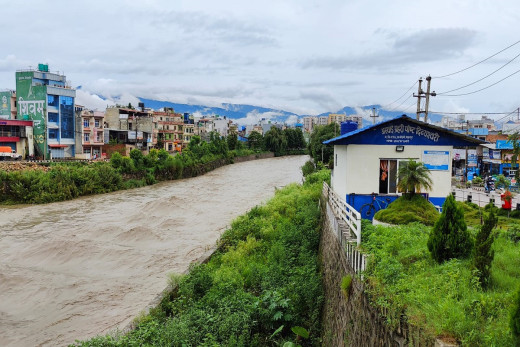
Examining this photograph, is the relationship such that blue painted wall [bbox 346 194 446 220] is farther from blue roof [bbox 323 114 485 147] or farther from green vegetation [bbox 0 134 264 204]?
green vegetation [bbox 0 134 264 204]

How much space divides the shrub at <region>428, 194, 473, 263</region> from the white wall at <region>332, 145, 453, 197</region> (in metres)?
7.08

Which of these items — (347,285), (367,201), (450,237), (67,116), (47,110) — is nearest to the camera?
(450,237)

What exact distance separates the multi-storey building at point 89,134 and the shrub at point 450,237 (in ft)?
184

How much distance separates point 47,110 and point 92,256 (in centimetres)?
→ 4015

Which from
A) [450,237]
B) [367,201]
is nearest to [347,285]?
[450,237]

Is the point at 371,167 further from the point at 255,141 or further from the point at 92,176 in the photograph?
the point at 255,141

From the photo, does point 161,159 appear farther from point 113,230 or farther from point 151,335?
point 151,335

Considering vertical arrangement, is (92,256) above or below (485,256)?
below

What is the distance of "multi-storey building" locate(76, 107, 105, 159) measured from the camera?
56.0 meters

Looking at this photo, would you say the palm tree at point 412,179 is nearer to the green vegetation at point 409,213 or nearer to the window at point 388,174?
the green vegetation at point 409,213

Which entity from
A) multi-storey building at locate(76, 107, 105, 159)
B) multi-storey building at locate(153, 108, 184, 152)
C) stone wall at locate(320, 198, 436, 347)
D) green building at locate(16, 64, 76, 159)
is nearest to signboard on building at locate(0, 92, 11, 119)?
green building at locate(16, 64, 76, 159)

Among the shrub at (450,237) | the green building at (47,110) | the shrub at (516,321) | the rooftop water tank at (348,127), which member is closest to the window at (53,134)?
the green building at (47,110)

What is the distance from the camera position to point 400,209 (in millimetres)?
10273

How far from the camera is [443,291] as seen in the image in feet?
15.6
